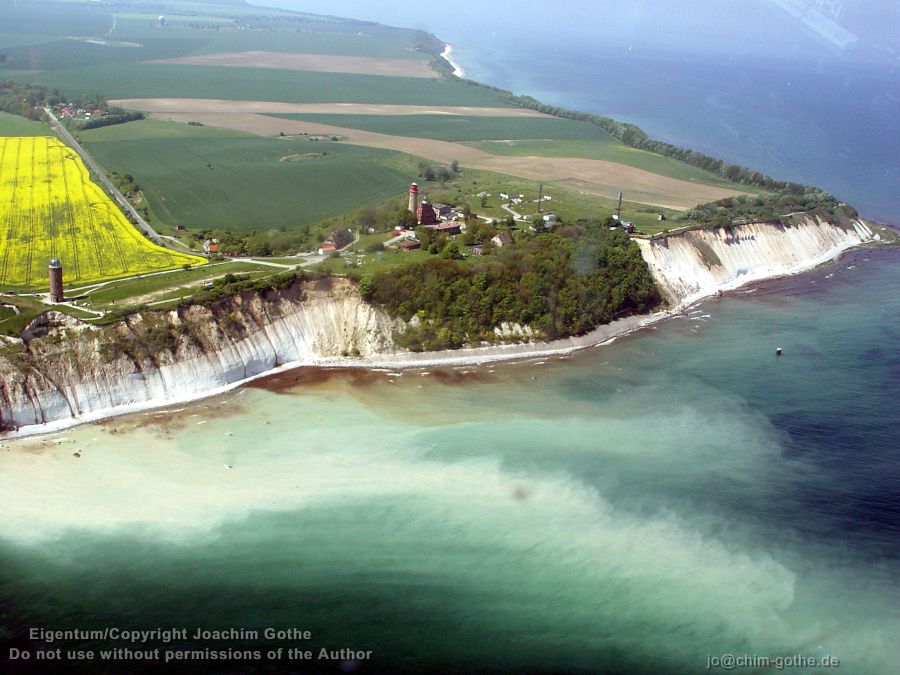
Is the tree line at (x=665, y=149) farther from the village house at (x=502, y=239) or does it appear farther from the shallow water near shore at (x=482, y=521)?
the shallow water near shore at (x=482, y=521)

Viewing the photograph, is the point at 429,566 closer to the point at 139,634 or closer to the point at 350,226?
the point at 139,634

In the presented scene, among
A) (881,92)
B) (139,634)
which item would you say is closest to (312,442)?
(139,634)

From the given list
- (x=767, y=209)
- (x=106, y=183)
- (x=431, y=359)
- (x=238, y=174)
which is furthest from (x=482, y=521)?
(x=238, y=174)

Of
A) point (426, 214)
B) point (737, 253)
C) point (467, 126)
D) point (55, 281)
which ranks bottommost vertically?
point (55, 281)

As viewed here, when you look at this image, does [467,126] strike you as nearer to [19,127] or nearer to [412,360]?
[19,127]

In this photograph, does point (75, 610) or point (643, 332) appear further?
point (643, 332)

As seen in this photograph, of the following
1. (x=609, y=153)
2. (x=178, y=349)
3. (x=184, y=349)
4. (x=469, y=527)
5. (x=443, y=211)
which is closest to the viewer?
(x=469, y=527)
